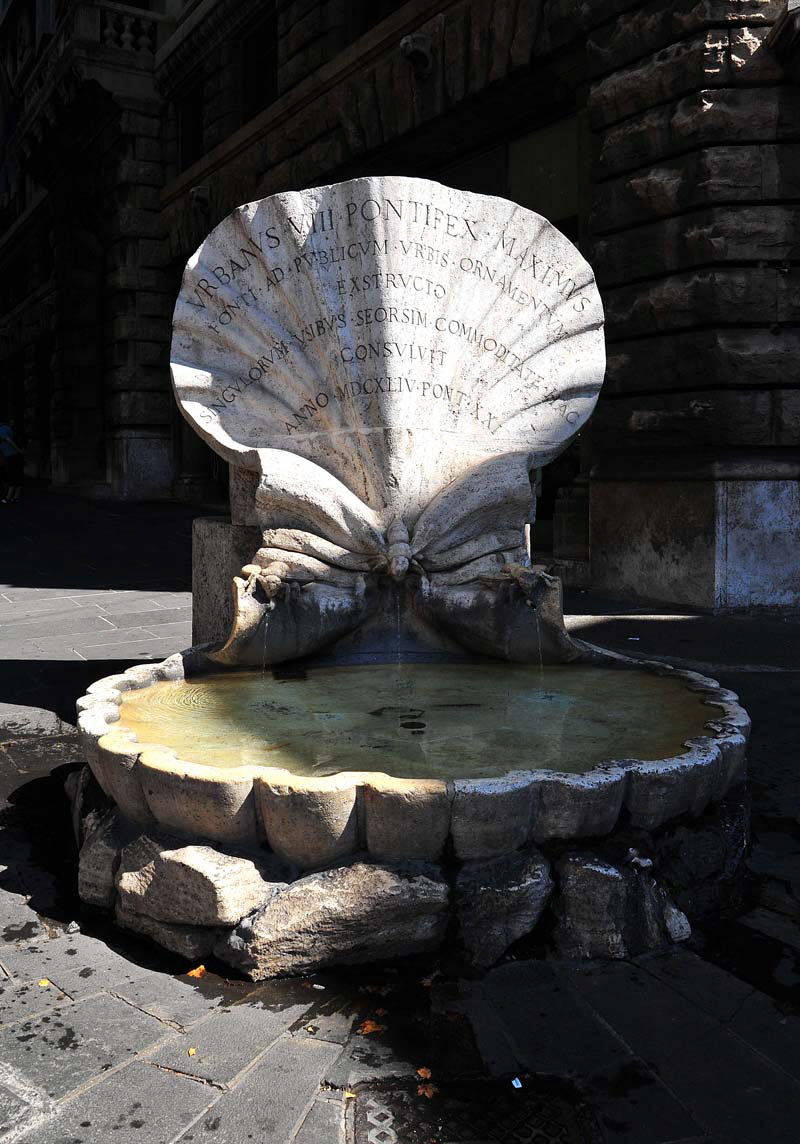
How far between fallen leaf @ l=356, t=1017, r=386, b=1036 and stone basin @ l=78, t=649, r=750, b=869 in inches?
12.9

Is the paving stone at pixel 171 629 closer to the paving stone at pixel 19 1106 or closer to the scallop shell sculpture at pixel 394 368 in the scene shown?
the scallop shell sculpture at pixel 394 368

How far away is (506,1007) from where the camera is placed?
1.72 meters

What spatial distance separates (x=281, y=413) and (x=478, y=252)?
0.88 metres

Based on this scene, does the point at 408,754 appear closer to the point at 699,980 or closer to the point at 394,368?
the point at 699,980

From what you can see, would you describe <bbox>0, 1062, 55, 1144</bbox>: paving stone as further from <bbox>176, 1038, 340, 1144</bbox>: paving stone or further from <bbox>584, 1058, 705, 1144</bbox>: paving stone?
<bbox>584, 1058, 705, 1144</bbox>: paving stone

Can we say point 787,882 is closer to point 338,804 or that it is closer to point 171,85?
point 338,804

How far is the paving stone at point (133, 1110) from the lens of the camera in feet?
4.54

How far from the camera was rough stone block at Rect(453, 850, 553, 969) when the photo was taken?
6.23 feet

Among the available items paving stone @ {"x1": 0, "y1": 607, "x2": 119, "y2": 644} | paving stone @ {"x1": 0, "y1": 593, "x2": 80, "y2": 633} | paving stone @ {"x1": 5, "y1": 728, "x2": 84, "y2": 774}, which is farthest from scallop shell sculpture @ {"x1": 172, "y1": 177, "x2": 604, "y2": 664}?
paving stone @ {"x1": 0, "y1": 593, "x2": 80, "y2": 633}

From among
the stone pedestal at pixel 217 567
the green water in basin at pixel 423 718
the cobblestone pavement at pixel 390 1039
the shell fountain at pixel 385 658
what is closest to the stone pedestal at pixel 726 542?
the shell fountain at pixel 385 658

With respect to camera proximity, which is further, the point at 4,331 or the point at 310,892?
the point at 4,331

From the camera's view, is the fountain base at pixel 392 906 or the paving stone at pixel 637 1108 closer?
the paving stone at pixel 637 1108

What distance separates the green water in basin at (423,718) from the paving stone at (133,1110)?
0.74 meters

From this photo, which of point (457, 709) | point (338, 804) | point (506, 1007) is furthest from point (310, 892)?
point (457, 709)
